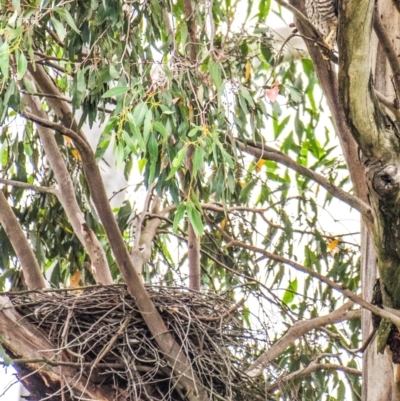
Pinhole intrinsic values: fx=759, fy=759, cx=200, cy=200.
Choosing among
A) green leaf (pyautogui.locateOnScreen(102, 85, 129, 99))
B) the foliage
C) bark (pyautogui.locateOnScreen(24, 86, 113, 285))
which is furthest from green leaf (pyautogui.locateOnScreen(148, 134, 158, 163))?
bark (pyautogui.locateOnScreen(24, 86, 113, 285))

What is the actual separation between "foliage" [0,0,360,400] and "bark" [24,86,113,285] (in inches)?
5.4

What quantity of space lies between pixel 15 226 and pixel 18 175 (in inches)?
23.9

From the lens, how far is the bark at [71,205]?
8.89ft

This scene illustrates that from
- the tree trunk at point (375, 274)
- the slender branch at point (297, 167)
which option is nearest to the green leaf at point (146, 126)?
the slender branch at point (297, 167)

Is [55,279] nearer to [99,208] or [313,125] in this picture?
[99,208]

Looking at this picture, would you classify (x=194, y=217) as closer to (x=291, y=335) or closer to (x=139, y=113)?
(x=139, y=113)

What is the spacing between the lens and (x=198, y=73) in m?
2.16

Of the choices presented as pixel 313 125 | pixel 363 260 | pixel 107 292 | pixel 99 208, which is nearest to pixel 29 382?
pixel 107 292

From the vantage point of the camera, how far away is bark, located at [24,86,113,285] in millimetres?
2709

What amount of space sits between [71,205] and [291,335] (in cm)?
92

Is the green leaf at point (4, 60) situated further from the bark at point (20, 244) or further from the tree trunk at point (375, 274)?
the tree trunk at point (375, 274)

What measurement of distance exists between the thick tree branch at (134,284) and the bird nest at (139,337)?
0.03m

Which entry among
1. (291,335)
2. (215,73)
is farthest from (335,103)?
(291,335)

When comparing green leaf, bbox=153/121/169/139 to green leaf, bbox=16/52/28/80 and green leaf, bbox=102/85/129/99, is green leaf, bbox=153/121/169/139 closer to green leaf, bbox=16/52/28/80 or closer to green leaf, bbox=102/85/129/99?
green leaf, bbox=102/85/129/99
